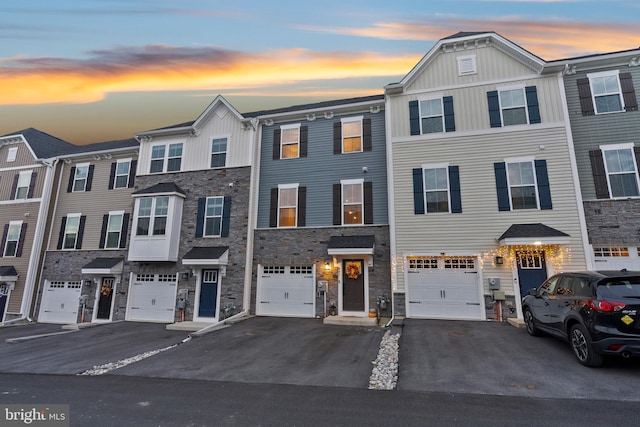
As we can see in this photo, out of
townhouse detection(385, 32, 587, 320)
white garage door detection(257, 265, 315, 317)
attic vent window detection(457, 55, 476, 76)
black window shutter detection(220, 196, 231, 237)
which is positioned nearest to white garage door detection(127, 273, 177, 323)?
black window shutter detection(220, 196, 231, 237)

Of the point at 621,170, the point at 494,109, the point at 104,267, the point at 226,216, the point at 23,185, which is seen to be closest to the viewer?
the point at 621,170

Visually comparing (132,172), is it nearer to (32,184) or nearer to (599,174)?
(32,184)

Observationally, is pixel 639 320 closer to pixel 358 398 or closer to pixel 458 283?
pixel 358 398

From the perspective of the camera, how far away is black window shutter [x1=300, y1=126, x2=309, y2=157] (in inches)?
614

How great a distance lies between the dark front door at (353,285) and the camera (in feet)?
44.1

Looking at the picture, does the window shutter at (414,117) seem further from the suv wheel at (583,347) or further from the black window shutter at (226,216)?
the black window shutter at (226,216)

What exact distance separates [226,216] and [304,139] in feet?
17.9

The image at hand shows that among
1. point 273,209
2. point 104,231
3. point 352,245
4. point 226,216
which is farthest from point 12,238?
point 352,245

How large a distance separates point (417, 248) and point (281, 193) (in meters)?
6.92

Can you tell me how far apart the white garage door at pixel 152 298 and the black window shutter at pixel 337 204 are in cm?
856

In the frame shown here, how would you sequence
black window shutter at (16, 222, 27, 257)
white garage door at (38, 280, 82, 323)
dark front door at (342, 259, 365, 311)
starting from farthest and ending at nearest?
1. black window shutter at (16, 222, 27, 257)
2. white garage door at (38, 280, 82, 323)
3. dark front door at (342, 259, 365, 311)

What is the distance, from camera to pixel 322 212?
14.7 meters

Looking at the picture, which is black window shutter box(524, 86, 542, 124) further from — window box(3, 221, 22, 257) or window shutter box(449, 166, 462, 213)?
window box(3, 221, 22, 257)

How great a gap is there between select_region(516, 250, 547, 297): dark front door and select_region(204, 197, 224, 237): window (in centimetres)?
1307
